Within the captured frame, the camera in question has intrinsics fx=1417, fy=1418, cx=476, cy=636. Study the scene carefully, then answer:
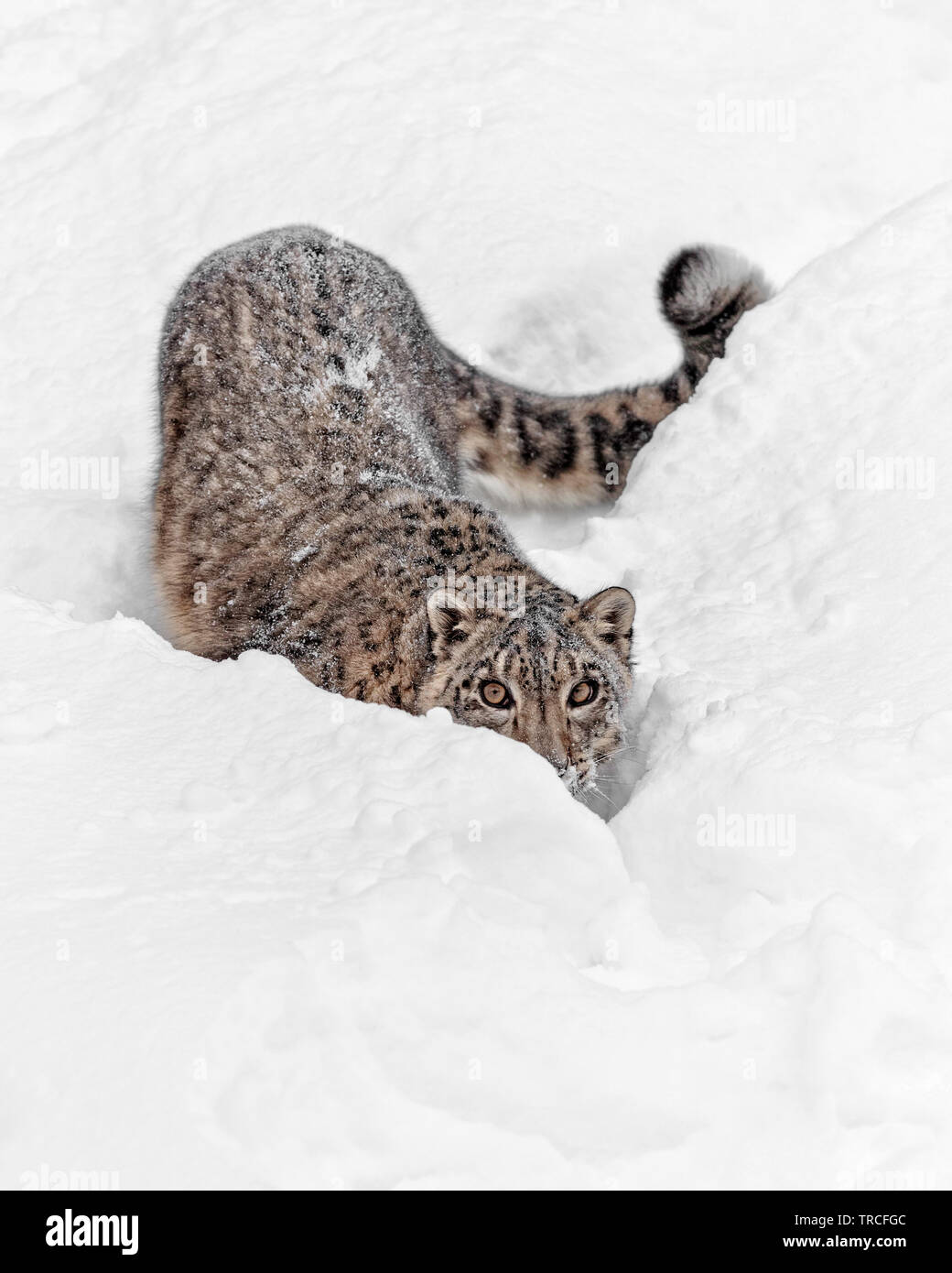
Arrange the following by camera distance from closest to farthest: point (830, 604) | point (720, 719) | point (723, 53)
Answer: point (720, 719) → point (830, 604) → point (723, 53)

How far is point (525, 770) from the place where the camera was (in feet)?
13.5

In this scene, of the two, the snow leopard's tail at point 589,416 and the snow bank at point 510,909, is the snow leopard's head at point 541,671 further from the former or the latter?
the snow leopard's tail at point 589,416

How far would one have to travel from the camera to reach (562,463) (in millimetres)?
7324

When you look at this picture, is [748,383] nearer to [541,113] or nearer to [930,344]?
[930,344]

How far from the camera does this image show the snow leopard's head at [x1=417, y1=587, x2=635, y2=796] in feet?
16.9

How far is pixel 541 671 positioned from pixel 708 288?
9.44 feet

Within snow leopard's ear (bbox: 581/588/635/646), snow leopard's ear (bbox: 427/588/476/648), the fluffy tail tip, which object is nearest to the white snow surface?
snow leopard's ear (bbox: 581/588/635/646)

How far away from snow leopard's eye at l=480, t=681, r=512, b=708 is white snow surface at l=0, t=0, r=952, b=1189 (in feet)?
1.69

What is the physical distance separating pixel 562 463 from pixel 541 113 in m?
3.20

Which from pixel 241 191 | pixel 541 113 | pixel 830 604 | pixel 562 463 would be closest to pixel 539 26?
pixel 541 113

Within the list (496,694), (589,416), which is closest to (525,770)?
(496,694)

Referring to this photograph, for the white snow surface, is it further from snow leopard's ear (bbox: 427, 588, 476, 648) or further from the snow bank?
snow leopard's ear (bbox: 427, 588, 476, 648)

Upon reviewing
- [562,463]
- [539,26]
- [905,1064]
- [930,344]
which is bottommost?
[562,463]

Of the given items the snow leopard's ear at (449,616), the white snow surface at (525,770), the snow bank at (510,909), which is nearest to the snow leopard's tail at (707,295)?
the white snow surface at (525,770)
